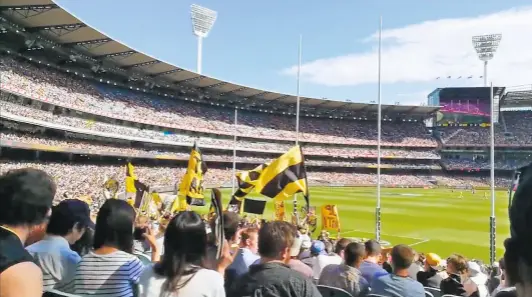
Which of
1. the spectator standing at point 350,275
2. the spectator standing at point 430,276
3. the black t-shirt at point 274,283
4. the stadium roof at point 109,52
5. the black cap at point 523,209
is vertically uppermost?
the stadium roof at point 109,52

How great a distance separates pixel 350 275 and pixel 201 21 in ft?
257

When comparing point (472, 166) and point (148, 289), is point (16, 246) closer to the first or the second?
point (148, 289)

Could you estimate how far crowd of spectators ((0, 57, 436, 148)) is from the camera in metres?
45.0

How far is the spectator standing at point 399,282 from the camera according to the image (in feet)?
16.5

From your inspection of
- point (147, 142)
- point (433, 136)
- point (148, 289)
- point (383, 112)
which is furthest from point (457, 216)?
point (433, 136)

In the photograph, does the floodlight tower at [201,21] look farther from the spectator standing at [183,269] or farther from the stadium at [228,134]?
the spectator standing at [183,269]

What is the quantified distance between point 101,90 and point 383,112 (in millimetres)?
56110

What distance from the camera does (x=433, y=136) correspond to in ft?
308

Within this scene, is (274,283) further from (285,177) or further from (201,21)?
(201,21)

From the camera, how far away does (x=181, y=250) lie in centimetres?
339

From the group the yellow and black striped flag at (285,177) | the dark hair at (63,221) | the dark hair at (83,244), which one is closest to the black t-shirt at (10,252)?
the dark hair at (63,221)

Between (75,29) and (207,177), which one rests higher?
(75,29)

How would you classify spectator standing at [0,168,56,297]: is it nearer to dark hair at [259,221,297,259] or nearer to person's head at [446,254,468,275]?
dark hair at [259,221,297,259]

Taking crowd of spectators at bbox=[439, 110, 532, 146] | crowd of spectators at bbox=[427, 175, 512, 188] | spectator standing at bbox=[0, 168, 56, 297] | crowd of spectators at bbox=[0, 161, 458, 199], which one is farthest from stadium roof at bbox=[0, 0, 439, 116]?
spectator standing at bbox=[0, 168, 56, 297]
